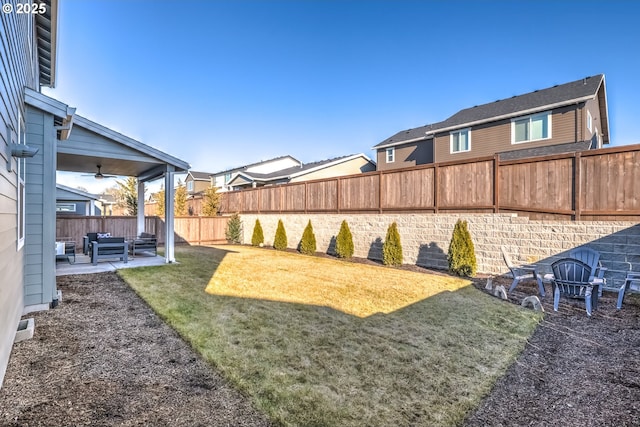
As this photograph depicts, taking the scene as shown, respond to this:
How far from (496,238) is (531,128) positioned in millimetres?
10633

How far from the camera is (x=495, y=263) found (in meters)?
8.45

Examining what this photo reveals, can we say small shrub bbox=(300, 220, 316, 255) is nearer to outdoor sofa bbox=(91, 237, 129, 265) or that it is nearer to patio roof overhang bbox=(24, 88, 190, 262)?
patio roof overhang bbox=(24, 88, 190, 262)

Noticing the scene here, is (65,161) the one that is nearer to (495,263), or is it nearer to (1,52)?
(1,52)

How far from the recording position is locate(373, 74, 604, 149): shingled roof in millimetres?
14641

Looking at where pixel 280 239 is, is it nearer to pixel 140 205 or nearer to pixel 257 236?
pixel 257 236

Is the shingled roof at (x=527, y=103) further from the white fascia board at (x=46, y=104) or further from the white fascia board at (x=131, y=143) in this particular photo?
the white fascia board at (x=46, y=104)

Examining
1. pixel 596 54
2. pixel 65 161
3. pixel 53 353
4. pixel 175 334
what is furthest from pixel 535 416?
pixel 596 54

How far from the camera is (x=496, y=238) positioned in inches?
332

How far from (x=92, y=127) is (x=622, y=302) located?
11.4 m

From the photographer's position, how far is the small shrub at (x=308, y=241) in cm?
1288

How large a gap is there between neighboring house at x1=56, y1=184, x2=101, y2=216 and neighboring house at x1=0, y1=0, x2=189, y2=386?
10097 millimetres

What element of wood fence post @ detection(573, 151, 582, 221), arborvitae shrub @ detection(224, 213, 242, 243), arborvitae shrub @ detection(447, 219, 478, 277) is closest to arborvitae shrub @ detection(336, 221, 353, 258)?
arborvitae shrub @ detection(447, 219, 478, 277)

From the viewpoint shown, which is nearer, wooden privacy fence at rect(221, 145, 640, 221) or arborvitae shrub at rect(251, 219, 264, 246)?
wooden privacy fence at rect(221, 145, 640, 221)

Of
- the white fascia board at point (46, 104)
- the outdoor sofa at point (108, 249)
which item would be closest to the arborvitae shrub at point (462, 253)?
the white fascia board at point (46, 104)
